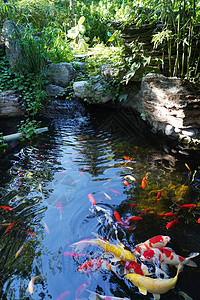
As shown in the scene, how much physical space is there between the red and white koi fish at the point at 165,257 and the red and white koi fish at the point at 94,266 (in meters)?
0.30

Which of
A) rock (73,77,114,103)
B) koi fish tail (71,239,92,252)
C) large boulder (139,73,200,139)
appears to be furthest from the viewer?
rock (73,77,114,103)

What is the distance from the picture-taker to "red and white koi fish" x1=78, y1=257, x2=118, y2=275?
5.49ft

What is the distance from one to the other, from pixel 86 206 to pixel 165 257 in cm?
101

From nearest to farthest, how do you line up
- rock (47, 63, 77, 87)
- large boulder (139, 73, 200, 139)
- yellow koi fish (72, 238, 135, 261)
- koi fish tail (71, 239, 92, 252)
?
yellow koi fish (72, 238, 135, 261) → koi fish tail (71, 239, 92, 252) → large boulder (139, 73, 200, 139) → rock (47, 63, 77, 87)

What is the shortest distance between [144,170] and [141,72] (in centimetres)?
224

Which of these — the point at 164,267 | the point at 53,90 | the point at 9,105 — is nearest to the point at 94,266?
the point at 164,267

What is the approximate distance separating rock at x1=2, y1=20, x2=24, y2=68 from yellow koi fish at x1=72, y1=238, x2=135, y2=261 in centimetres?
506

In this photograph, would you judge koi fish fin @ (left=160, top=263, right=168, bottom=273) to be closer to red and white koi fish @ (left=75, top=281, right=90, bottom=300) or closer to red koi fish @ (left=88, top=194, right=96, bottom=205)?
red and white koi fish @ (left=75, top=281, right=90, bottom=300)

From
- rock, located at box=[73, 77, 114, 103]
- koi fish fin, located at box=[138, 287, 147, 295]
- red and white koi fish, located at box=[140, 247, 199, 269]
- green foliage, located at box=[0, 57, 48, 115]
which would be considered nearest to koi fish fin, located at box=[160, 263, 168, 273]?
red and white koi fish, located at box=[140, 247, 199, 269]

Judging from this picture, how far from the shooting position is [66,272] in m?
1.69

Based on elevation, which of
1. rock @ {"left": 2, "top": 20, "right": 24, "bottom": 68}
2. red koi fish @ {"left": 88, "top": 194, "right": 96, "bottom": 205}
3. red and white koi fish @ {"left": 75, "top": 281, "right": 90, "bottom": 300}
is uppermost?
rock @ {"left": 2, "top": 20, "right": 24, "bottom": 68}

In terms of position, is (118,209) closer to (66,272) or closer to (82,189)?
(82,189)

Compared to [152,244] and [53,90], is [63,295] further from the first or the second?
[53,90]

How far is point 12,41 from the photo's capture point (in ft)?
17.7
